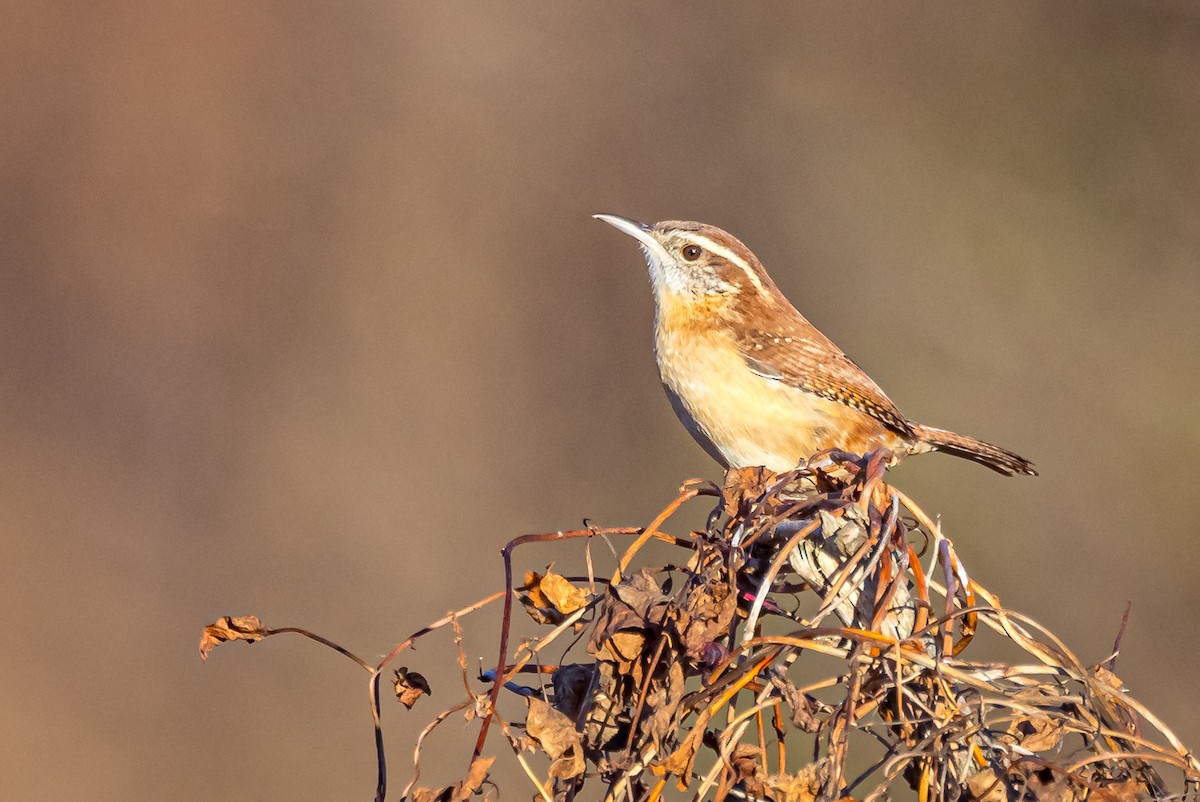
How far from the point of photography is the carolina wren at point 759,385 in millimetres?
4469

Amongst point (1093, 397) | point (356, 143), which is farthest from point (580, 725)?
point (356, 143)

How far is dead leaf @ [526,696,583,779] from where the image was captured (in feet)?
6.06

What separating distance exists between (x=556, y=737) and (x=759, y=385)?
2785 millimetres

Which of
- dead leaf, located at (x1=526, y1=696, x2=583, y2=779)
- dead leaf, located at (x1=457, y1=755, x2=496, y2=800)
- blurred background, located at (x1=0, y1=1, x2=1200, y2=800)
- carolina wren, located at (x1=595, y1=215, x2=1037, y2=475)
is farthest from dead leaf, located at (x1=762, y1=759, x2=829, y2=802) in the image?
blurred background, located at (x1=0, y1=1, x2=1200, y2=800)

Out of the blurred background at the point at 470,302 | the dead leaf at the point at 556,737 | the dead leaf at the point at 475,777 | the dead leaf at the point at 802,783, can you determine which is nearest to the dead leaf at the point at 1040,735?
the dead leaf at the point at 802,783

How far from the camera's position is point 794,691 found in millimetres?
1842

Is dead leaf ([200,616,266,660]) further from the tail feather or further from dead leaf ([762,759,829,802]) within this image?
the tail feather

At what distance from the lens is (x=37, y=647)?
9102mm

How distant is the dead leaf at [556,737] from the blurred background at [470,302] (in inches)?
270

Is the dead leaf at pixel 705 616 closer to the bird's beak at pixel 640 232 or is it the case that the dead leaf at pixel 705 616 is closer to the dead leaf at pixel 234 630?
the dead leaf at pixel 234 630

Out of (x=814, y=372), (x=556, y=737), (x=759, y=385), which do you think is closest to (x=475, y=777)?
(x=556, y=737)

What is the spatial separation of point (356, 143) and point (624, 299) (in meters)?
2.87

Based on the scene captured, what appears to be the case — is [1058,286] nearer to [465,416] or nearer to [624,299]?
[624,299]

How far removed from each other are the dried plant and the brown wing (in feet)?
8.19
